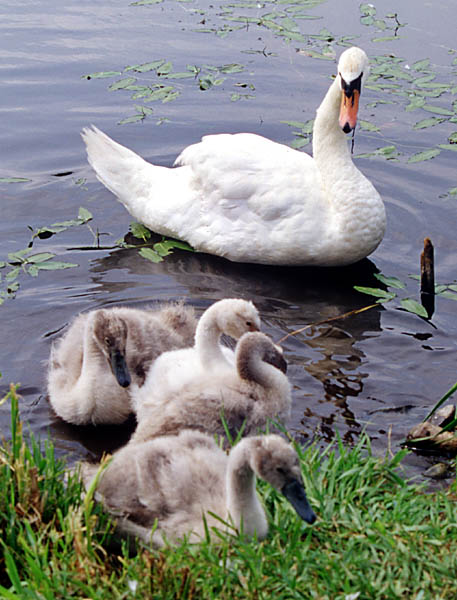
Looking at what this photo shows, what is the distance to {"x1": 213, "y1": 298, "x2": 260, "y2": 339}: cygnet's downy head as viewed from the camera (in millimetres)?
4500

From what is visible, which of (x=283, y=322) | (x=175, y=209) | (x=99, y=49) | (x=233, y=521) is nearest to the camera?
(x=233, y=521)

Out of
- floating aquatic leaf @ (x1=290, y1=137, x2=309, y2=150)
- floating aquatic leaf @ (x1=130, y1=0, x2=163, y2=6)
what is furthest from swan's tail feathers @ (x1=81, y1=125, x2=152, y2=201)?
floating aquatic leaf @ (x1=130, y1=0, x2=163, y2=6)

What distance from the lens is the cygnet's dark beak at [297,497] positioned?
3.13 metres

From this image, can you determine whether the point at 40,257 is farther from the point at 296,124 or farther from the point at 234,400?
the point at 296,124

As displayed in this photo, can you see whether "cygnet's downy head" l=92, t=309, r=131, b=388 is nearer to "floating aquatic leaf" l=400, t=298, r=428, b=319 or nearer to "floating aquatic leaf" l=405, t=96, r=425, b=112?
"floating aquatic leaf" l=400, t=298, r=428, b=319

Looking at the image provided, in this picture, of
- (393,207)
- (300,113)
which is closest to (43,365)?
(393,207)

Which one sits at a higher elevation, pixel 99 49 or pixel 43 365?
pixel 99 49

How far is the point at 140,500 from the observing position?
11.3 feet

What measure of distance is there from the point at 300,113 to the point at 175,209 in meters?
2.91

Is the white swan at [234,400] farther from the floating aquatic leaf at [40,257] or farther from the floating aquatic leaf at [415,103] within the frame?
the floating aquatic leaf at [415,103]

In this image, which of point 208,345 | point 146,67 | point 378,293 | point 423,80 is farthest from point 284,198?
point 146,67

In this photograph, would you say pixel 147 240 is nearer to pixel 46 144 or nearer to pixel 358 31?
pixel 46 144

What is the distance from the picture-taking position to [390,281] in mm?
6555

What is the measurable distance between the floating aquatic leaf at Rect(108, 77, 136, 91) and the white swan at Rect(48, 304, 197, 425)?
5175 millimetres
